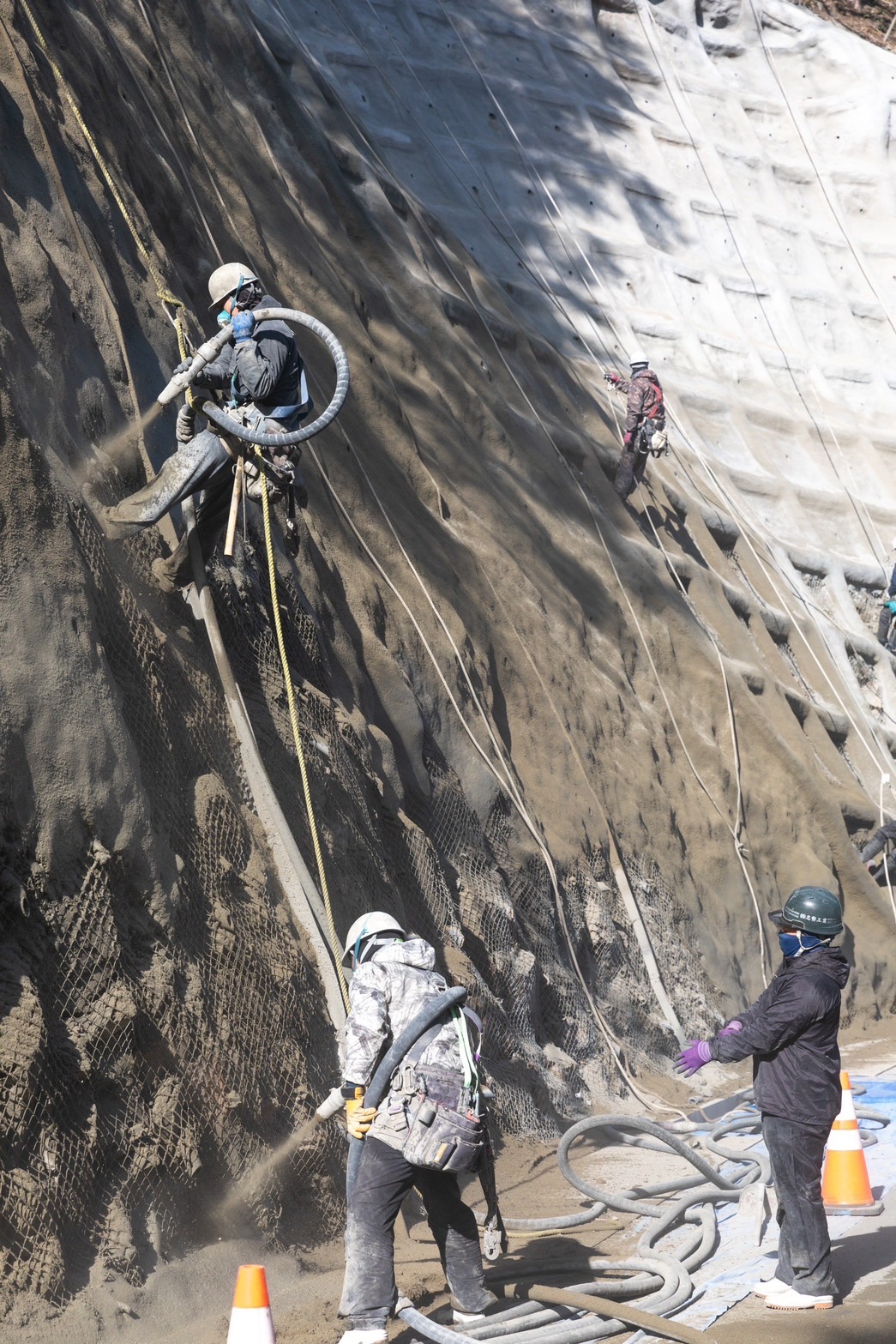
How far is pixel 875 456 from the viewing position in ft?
71.7

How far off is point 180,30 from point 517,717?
6.60 metres

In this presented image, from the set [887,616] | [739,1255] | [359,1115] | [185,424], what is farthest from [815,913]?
[887,616]

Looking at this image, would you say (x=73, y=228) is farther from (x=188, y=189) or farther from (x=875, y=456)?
(x=875, y=456)

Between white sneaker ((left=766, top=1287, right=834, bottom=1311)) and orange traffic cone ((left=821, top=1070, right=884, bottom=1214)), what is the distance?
1259mm

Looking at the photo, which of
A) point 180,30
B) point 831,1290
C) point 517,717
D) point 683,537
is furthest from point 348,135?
point 831,1290

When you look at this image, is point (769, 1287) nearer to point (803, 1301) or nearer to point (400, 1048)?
point (803, 1301)

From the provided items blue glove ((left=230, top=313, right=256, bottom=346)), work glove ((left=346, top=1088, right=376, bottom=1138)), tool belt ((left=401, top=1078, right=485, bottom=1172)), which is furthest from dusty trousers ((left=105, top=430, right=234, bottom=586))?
tool belt ((left=401, top=1078, right=485, bottom=1172))

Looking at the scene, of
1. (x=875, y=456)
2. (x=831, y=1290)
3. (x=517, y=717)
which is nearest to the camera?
(x=831, y=1290)

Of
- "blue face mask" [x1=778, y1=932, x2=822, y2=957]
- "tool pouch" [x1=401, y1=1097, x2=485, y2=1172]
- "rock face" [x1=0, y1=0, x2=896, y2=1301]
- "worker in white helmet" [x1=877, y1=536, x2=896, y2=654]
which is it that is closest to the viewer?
"tool pouch" [x1=401, y1=1097, x2=485, y2=1172]

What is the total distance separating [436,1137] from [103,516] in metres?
3.59

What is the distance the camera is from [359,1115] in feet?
17.0

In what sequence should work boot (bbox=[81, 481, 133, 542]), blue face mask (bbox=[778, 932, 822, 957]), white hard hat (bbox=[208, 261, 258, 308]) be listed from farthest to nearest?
1. white hard hat (bbox=[208, 261, 258, 308])
2. work boot (bbox=[81, 481, 133, 542])
3. blue face mask (bbox=[778, 932, 822, 957])

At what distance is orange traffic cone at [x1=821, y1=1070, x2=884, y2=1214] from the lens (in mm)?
6836

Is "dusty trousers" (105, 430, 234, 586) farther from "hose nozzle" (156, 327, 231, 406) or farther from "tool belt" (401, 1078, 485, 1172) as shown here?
"tool belt" (401, 1078, 485, 1172)
